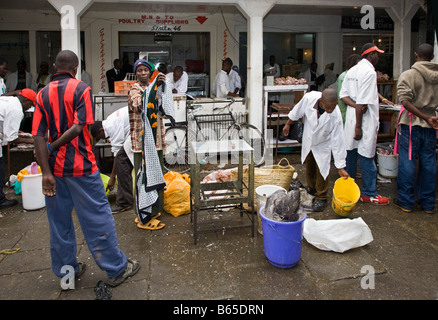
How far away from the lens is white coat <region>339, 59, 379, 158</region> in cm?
531

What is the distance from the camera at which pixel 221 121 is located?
25.4 ft

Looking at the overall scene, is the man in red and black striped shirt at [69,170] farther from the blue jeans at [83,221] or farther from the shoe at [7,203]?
the shoe at [7,203]

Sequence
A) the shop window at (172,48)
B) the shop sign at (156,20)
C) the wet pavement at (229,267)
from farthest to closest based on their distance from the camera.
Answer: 1. the shop window at (172,48)
2. the shop sign at (156,20)
3. the wet pavement at (229,267)

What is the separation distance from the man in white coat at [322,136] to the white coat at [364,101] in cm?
56

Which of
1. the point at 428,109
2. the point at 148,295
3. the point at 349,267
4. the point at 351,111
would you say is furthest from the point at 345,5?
the point at 148,295

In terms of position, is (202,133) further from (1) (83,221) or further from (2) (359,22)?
(2) (359,22)

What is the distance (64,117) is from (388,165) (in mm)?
5328

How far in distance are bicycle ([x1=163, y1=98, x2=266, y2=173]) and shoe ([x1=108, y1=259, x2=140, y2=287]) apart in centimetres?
359

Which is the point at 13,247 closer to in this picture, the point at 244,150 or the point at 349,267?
the point at 244,150

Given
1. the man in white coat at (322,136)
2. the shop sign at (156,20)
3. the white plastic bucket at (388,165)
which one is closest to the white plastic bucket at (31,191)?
the man in white coat at (322,136)

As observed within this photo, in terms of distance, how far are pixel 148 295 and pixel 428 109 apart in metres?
4.15

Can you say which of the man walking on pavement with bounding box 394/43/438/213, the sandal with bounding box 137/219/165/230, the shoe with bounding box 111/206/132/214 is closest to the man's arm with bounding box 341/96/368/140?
the man walking on pavement with bounding box 394/43/438/213

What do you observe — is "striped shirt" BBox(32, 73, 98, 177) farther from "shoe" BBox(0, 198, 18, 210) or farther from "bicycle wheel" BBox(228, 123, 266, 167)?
"bicycle wheel" BBox(228, 123, 266, 167)

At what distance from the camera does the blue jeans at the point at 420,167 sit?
5039 mm
